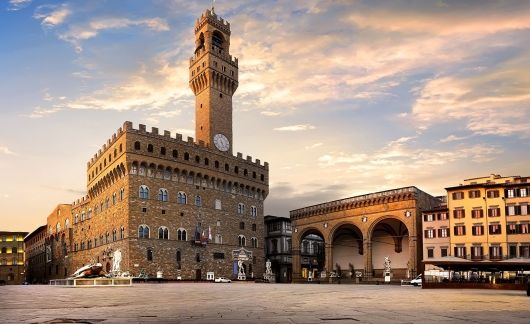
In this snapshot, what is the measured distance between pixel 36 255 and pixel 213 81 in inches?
2455

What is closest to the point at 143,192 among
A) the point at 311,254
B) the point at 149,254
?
the point at 149,254

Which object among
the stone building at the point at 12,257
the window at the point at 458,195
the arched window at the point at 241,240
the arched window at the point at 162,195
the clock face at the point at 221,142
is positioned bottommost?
the stone building at the point at 12,257

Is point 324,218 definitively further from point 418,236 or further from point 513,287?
point 513,287

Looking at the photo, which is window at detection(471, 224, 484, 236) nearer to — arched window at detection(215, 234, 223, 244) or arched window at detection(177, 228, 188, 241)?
arched window at detection(215, 234, 223, 244)

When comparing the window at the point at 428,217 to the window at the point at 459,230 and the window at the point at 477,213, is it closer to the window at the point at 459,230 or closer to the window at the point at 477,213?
the window at the point at 459,230

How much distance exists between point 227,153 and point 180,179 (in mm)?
9333

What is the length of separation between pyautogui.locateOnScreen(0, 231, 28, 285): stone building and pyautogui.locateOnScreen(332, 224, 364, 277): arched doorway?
2963 inches

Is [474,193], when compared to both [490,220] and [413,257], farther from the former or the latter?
[413,257]

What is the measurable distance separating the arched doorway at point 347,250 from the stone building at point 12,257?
7527 cm

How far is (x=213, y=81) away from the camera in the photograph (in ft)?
239

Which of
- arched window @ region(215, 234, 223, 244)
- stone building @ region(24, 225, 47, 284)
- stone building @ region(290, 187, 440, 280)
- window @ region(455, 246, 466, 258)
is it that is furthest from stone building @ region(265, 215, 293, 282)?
stone building @ region(24, 225, 47, 284)

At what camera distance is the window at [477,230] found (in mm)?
54875

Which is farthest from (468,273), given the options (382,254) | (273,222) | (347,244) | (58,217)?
(58,217)

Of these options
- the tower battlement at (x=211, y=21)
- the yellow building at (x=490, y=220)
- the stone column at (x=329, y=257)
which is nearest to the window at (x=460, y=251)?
the yellow building at (x=490, y=220)
